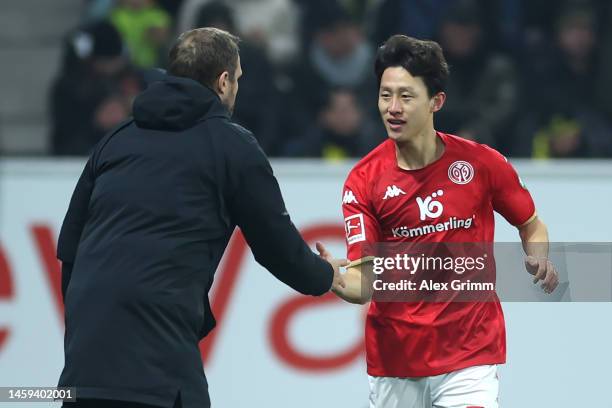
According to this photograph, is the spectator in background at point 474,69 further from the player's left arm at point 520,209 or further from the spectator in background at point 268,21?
the player's left arm at point 520,209

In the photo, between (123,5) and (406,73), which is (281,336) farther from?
(123,5)

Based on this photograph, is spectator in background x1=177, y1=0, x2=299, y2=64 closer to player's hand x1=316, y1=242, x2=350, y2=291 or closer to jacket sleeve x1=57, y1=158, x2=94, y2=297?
player's hand x1=316, y1=242, x2=350, y2=291

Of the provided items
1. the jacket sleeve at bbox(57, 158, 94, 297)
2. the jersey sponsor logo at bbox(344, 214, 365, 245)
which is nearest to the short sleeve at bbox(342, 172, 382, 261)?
the jersey sponsor logo at bbox(344, 214, 365, 245)

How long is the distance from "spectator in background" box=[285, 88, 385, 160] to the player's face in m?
3.12

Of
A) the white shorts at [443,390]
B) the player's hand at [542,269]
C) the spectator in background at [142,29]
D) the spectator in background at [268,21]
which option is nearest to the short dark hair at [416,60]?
the player's hand at [542,269]

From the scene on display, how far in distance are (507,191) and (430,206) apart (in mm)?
325

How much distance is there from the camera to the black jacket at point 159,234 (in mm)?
4027

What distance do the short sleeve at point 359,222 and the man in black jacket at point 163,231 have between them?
2.90ft

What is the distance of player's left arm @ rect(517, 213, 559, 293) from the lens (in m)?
5.21

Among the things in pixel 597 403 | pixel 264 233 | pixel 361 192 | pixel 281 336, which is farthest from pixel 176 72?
pixel 597 403

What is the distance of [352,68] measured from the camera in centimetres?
928

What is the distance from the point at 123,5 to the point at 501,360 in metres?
5.27

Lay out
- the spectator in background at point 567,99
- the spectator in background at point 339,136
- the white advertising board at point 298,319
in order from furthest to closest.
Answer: the spectator in background at point 567,99, the spectator in background at point 339,136, the white advertising board at point 298,319

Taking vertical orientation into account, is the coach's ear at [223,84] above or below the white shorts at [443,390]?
above
